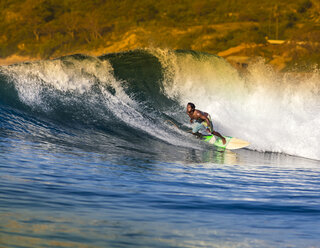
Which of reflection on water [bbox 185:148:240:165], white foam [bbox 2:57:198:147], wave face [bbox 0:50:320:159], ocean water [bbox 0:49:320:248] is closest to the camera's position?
ocean water [bbox 0:49:320:248]

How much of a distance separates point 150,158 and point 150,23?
62.0m

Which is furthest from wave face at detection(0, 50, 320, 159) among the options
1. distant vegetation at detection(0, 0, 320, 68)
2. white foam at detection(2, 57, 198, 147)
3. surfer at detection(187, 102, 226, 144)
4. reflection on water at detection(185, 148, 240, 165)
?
distant vegetation at detection(0, 0, 320, 68)

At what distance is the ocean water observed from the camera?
199 inches

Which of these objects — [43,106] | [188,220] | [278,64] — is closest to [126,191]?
[188,220]

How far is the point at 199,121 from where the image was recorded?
12.4 m

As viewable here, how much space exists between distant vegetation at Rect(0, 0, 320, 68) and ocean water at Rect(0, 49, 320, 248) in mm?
38199

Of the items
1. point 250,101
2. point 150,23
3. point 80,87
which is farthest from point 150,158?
point 150,23

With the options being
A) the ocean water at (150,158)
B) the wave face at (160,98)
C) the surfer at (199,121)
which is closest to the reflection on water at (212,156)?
the ocean water at (150,158)

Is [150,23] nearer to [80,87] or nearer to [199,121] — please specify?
[80,87]

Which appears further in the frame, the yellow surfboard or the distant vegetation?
the distant vegetation

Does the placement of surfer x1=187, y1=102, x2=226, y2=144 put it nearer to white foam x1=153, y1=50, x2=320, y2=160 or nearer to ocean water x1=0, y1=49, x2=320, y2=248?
ocean water x1=0, y1=49, x2=320, y2=248

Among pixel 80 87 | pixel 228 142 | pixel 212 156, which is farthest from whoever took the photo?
pixel 80 87

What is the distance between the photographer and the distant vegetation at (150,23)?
198 feet

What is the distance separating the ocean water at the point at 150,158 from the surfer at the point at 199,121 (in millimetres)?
375
